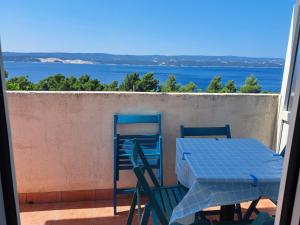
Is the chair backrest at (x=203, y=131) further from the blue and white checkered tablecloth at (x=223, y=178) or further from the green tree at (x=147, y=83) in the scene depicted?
the green tree at (x=147, y=83)

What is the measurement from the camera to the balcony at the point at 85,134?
2865 mm

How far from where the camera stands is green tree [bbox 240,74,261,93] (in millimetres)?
4191

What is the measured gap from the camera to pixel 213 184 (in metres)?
1.69

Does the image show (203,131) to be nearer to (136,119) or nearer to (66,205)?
(136,119)

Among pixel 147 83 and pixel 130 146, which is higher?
pixel 147 83

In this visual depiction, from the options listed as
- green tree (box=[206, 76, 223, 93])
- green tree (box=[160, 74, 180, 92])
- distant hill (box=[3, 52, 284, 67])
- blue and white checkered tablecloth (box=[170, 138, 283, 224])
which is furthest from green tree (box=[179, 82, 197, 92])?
distant hill (box=[3, 52, 284, 67])

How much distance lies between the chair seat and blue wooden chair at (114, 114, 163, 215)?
0.63 meters

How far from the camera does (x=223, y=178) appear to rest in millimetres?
1684

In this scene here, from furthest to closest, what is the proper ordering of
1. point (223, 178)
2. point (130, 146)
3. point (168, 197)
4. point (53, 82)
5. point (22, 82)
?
1. point (53, 82)
2. point (22, 82)
3. point (130, 146)
4. point (168, 197)
5. point (223, 178)

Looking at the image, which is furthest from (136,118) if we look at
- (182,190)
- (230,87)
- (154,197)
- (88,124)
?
(230,87)

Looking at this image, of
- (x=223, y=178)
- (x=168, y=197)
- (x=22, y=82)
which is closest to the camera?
(x=223, y=178)

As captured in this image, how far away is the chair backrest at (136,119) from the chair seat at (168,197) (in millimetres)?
830

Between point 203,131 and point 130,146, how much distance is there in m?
0.77

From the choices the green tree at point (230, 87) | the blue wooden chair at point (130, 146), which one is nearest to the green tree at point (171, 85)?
the green tree at point (230, 87)
